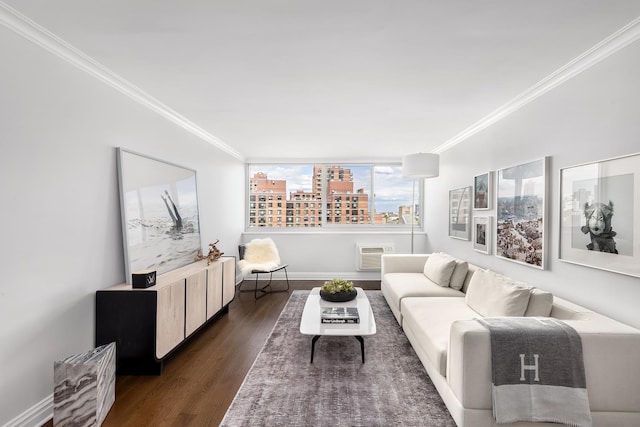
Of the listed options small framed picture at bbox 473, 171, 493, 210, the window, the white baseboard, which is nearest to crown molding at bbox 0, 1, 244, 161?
the white baseboard

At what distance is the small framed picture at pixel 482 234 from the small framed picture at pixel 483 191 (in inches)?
5.9

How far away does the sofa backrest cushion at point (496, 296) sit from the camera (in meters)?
2.35

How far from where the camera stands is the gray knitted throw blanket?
5.54ft

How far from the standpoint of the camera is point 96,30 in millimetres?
1957

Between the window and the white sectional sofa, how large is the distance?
3434 millimetres

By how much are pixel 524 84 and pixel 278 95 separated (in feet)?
7.24

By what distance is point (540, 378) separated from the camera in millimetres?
1715

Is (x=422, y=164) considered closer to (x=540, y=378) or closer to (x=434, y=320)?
(x=434, y=320)

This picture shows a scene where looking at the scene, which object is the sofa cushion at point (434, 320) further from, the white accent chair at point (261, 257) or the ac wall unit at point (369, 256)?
the ac wall unit at point (369, 256)

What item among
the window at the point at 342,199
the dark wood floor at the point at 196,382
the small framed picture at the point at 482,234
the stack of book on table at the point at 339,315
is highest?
the window at the point at 342,199

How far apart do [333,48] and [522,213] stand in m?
2.35

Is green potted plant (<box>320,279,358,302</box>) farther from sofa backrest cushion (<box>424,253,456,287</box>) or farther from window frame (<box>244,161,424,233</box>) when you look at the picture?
window frame (<box>244,161,424,233</box>)

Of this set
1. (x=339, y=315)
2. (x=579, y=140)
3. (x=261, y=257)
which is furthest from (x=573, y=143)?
(x=261, y=257)

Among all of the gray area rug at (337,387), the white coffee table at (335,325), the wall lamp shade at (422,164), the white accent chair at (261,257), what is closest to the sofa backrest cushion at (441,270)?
the gray area rug at (337,387)
